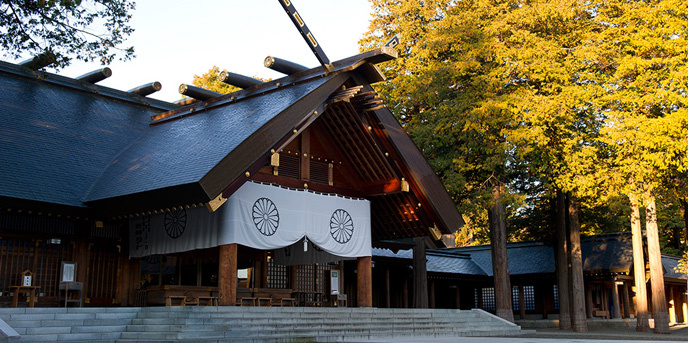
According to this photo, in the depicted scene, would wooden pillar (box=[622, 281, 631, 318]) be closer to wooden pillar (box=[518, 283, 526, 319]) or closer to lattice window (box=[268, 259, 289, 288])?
wooden pillar (box=[518, 283, 526, 319])

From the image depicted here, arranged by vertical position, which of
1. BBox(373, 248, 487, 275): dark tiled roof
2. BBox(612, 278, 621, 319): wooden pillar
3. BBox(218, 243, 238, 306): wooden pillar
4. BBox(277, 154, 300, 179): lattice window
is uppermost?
BBox(277, 154, 300, 179): lattice window

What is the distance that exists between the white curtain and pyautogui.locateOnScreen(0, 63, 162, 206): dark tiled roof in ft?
6.56

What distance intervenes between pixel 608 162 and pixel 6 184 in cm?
1671

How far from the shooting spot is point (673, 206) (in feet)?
101

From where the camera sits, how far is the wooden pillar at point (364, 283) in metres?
16.4

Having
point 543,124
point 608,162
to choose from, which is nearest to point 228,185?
point 543,124

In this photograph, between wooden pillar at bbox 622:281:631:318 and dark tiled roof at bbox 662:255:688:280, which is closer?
wooden pillar at bbox 622:281:631:318

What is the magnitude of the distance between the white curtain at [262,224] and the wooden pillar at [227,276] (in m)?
0.20

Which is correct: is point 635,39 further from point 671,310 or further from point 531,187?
point 671,310

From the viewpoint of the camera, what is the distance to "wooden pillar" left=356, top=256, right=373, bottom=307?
53.8ft

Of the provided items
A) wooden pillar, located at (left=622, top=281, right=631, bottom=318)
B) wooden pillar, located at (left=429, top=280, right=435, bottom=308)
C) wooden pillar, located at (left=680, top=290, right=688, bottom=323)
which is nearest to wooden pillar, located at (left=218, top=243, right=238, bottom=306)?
wooden pillar, located at (left=429, top=280, right=435, bottom=308)

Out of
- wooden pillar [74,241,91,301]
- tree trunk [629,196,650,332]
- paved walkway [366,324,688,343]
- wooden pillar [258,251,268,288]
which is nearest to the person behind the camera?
paved walkway [366,324,688,343]

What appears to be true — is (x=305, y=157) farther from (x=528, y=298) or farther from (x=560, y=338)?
(x=528, y=298)

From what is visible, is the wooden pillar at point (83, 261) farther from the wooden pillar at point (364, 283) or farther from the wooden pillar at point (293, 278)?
the wooden pillar at point (364, 283)
